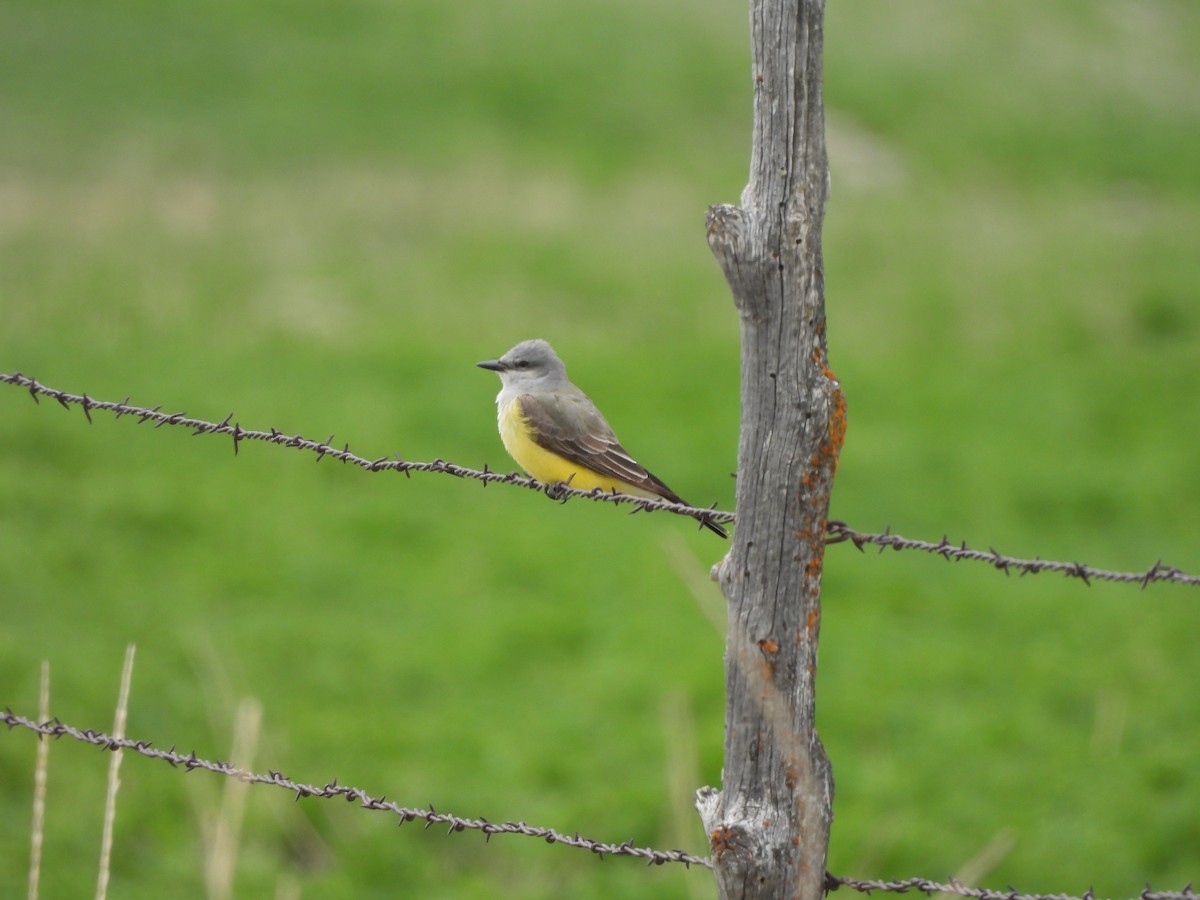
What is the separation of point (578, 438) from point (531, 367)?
45 cm

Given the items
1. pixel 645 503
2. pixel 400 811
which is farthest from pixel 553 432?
pixel 400 811

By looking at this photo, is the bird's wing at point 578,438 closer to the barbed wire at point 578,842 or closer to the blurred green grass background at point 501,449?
the blurred green grass background at point 501,449

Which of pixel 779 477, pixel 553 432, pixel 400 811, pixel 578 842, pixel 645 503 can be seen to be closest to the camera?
pixel 779 477

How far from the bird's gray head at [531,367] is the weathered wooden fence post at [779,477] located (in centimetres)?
325

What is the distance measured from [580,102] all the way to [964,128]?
7.92 metres

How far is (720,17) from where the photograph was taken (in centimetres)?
Answer: 3069

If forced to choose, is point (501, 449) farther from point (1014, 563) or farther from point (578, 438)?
point (1014, 563)

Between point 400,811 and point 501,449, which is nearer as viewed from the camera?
point 400,811

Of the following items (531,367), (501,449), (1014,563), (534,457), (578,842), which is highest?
(501,449)

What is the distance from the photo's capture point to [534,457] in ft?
21.1

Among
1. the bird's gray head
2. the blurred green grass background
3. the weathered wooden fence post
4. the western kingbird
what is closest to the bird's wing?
the western kingbird

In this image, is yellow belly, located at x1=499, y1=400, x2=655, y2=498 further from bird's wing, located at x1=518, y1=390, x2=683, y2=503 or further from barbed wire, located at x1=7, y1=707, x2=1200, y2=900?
barbed wire, located at x1=7, y1=707, x2=1200, y2=900

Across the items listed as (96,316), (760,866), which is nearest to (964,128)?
(96,316)

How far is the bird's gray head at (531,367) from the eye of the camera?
655cm
